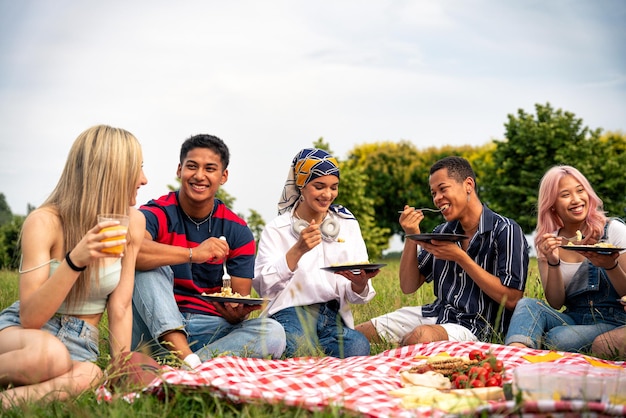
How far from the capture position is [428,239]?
15.4ft

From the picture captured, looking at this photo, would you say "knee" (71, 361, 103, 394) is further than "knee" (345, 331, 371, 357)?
No

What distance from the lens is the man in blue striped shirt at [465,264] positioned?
4.86 metres

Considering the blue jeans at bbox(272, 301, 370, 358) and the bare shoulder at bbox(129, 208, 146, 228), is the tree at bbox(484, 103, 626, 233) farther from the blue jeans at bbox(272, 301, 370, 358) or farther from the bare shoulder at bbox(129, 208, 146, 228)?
the bare shoulder at bbox(129, 208, 146, 228)

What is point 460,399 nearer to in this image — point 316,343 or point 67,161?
point 316,343

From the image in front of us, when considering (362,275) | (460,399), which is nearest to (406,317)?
(362,275)

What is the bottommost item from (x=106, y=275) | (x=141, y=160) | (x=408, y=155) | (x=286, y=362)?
(x=286, y=362)

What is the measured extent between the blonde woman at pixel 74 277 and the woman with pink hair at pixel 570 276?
2736mm

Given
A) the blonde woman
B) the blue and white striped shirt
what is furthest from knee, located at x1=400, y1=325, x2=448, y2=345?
the blonde woman

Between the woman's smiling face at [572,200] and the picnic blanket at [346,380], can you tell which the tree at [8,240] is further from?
the woman's smiling face at [572,200]

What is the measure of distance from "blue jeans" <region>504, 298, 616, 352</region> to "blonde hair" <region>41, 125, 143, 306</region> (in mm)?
2799

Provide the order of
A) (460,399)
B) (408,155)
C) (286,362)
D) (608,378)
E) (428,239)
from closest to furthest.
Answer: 1. (608,378)
2. (460,399)
3. (286,362)
4. (428,239)
5. (408,155)

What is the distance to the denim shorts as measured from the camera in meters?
3.77

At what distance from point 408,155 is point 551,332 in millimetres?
20080

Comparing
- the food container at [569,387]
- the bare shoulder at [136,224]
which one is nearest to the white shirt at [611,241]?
the food container at [569,387]
